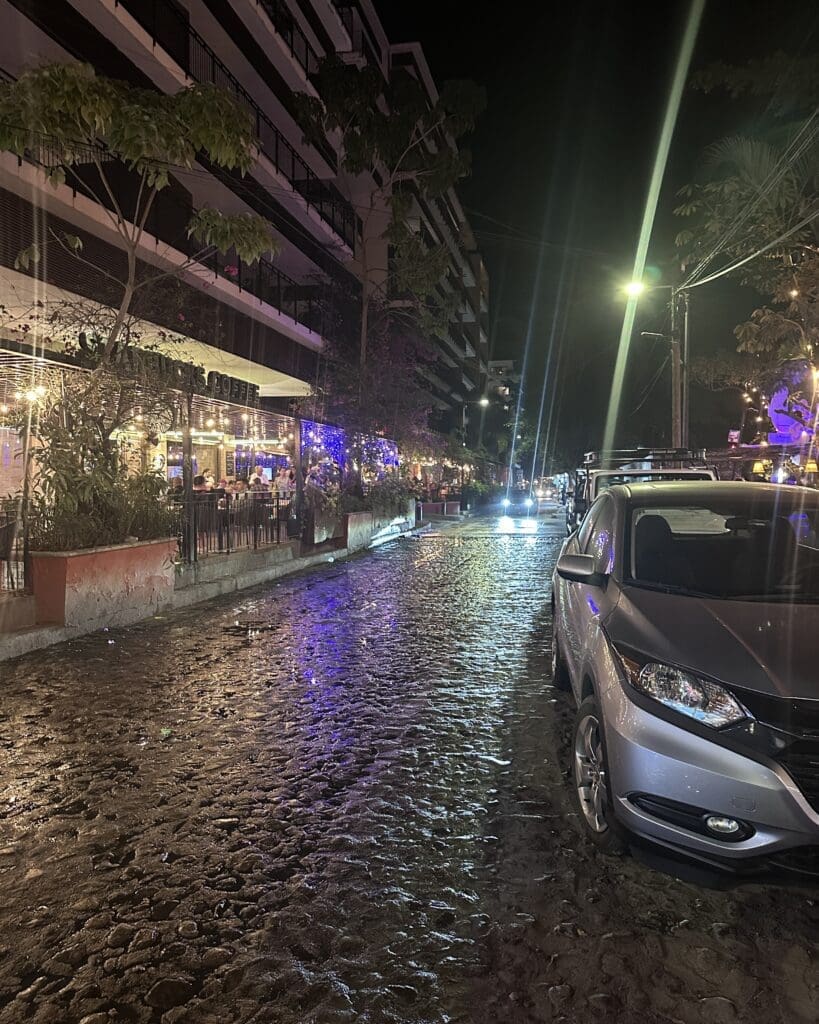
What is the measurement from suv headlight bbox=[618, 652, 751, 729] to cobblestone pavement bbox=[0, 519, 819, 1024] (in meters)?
0.89

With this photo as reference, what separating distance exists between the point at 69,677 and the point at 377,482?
16984 millimetres

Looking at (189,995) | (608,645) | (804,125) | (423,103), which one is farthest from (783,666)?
(423,103)

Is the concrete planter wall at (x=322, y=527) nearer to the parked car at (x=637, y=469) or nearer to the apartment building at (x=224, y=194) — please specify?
the apartment building at (x=224, y=194)

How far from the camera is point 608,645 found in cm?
340

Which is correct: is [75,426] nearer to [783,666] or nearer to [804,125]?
[783,666]

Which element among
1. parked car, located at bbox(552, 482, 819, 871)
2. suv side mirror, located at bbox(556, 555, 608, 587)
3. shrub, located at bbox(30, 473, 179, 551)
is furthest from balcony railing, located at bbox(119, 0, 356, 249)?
parked car, located at bbox(552, 482, 819, 871)

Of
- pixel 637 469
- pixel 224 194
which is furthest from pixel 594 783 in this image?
pixel 224 194

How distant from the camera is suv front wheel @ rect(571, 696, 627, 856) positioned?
3193 mm

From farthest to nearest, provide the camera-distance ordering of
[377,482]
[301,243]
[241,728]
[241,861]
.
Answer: [301,243], [377,482], [241,728], [241,861]

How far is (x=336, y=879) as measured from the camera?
128 inches

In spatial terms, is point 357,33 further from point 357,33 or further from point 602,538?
point 602,538

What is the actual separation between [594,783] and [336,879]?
1.32 meters

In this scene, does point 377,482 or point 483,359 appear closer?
point 377,482

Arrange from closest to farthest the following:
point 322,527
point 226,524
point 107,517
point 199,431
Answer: point 107,517 < point 226,524 < point 322,527 < point 199,431
